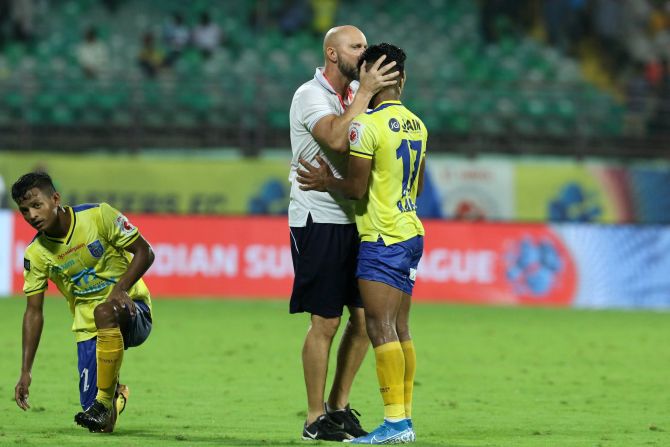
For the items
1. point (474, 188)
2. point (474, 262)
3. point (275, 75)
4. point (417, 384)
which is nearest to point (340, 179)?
point (417, 384)

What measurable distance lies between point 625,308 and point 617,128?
3.97 m

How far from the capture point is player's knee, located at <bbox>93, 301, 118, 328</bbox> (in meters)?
7.24

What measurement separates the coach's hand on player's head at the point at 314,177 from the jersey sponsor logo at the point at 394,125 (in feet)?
1.46

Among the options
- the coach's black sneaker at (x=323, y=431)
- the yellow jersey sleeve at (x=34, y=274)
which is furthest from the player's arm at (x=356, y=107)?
the yellow jersey sleeve at (x=34, y=274)

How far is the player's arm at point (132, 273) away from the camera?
23.7ft

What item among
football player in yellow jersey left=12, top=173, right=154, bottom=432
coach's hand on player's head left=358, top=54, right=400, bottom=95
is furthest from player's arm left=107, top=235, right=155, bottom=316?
coach's hand on player's head left=358, top=54, right=400, bottom=95

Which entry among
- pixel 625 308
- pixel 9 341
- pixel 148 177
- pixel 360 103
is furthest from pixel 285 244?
pixel 360 103

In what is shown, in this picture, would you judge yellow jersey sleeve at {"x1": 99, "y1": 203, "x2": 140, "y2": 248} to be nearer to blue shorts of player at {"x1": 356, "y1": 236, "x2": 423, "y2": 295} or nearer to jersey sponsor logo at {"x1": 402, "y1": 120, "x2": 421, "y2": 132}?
blue shorts of player at {"x1": 356, "y1": 236, "x2": 423, "y2": 295}

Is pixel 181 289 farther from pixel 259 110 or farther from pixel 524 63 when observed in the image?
pixel 524 63

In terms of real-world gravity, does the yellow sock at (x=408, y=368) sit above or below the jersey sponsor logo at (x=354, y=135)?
below

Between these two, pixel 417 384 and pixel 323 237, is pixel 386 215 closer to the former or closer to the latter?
pixel 323 237

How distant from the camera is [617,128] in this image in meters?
20.8

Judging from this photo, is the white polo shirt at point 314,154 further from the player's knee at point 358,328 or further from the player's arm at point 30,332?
the player's arm at point 30,332

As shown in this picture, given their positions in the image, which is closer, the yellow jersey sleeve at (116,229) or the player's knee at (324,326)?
the player's knee at (324,326)
